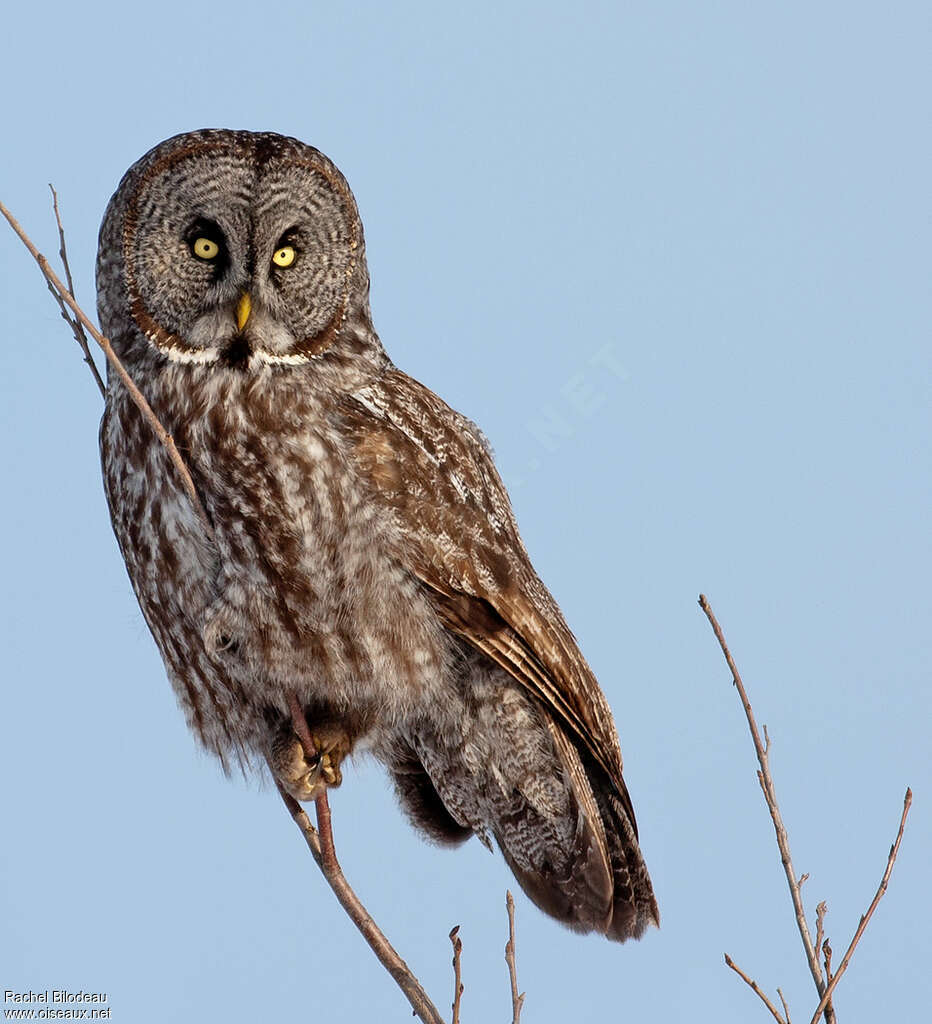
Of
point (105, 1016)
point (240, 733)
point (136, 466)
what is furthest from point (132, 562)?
point (105, 1016)

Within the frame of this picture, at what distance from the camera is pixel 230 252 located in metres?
4.05

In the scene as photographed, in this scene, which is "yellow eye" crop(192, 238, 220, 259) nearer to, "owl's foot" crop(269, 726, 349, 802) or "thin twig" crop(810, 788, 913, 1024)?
"owl's foot" crop(269, 726, 349, 802)

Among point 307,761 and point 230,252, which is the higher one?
point 230,252

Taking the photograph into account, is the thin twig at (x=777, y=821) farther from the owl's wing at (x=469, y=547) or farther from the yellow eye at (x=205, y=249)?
the yellow eye at (x=205, y=249)

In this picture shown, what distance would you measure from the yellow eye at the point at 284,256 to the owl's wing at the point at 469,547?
1.32 feet

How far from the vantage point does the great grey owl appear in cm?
402

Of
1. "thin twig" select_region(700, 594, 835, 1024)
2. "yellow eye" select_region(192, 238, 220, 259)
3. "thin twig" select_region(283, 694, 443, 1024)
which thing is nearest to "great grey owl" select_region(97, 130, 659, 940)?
"yellow eye" select_region(192, 238, 220, 259)

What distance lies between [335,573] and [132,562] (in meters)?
0.64

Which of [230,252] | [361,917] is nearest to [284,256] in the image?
[230,252]

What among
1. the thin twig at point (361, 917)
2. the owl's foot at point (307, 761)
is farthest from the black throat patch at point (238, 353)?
the thin twig at point (361, 917)

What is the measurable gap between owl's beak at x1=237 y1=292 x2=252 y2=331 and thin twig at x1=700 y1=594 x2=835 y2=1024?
5.11ft

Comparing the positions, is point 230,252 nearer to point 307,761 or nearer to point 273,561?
point 273,561

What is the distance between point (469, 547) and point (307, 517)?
0.52 meters

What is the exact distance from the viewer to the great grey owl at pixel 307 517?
13.2ft
